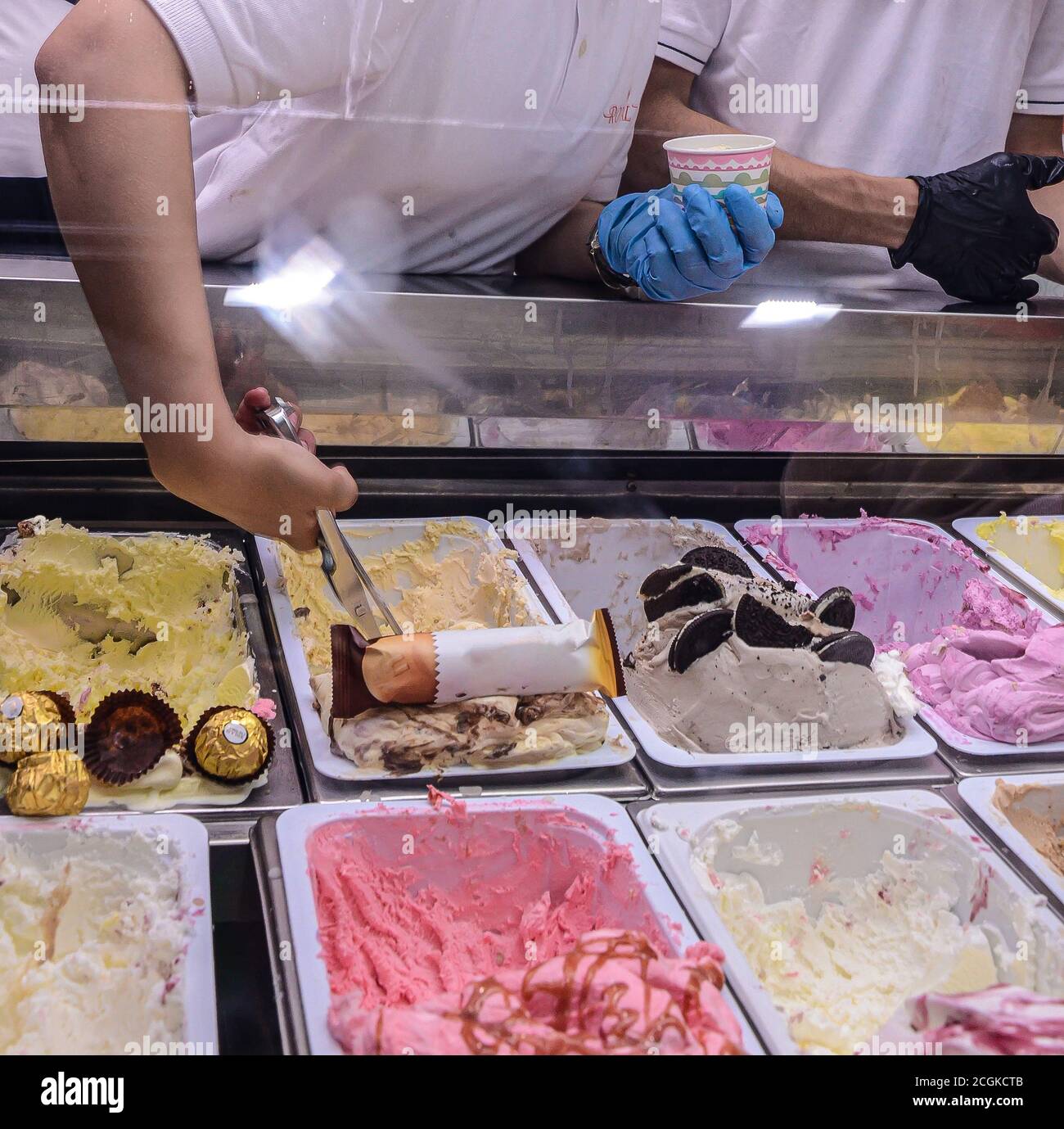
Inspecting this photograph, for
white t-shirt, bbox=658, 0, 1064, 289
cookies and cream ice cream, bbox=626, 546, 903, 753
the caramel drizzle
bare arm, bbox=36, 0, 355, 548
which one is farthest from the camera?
white t-shirt, bbox=658, 0, 1064, 289

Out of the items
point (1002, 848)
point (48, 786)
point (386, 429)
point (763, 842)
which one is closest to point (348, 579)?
point (386, 429)

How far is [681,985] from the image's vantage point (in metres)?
1.12

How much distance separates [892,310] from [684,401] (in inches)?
13.6

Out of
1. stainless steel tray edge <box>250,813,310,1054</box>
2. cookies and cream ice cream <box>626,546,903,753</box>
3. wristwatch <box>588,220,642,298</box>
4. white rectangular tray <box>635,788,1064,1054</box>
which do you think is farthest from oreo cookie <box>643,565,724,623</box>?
stainless steel tray edge <box>250,813,310,1054</box>

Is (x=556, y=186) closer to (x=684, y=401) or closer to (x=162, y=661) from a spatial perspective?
(x=684, y=401)

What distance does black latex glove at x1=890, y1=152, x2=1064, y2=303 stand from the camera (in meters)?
1.78

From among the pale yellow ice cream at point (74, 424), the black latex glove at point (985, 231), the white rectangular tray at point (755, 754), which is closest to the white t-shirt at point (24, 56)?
the pale yellow ice cream at point (74, 424)

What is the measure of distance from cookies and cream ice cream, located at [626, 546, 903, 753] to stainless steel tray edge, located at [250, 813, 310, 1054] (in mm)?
610

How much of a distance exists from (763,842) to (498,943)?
1.30ft

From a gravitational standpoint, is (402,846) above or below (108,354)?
below

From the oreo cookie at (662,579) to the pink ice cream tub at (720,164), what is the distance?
0.58 metres

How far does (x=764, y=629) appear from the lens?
1.68m

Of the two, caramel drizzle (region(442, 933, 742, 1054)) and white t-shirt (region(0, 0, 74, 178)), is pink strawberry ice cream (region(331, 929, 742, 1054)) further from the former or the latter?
white t-shirt (region(0, 0, 74, 178))
